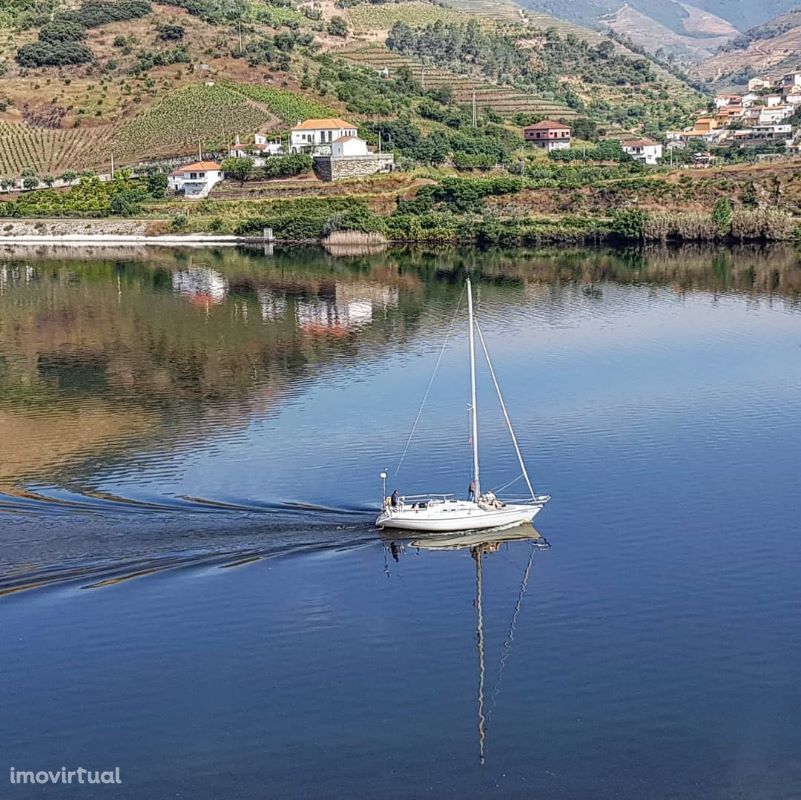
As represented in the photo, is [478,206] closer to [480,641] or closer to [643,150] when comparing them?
[643,150]

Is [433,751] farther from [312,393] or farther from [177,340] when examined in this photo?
[177,340]

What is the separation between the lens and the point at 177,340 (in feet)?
205

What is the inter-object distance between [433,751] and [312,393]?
28.2 meters

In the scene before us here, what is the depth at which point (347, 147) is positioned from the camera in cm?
11894

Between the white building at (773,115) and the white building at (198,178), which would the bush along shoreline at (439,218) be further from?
the white building at (773,115)

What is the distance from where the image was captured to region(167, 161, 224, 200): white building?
397 ft

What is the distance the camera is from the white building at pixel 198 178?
121 meters

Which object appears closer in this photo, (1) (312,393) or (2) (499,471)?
(2) (499,471)

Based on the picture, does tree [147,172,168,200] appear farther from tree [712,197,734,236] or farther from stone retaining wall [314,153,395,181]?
tree [712,197,734,236]

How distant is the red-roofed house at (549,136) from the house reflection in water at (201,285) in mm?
61376

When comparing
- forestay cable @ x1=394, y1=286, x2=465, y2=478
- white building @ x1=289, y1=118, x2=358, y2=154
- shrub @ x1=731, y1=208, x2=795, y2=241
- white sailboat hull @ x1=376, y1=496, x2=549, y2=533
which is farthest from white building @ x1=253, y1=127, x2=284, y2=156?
white sailboat hull @ x1=376, y1=496, x2=549, y2=533

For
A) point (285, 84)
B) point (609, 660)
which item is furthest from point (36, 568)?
point (285, 84)

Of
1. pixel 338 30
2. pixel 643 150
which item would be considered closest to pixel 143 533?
pixel 643 150

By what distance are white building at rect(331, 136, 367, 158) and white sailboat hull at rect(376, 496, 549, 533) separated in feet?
295
